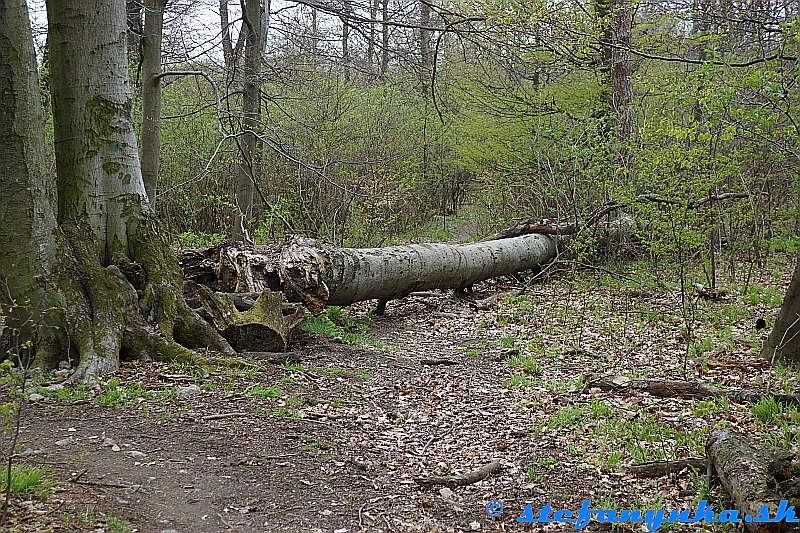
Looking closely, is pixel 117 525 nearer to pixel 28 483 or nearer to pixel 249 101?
pixel 28 483

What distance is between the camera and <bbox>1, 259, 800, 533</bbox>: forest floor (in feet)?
12.5

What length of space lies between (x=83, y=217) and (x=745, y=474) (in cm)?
562

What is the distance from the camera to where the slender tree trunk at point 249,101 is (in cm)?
1173

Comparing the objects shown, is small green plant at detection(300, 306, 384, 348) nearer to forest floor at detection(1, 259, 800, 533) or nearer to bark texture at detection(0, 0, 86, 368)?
forest floor at detection(1, 259, 800, 533)

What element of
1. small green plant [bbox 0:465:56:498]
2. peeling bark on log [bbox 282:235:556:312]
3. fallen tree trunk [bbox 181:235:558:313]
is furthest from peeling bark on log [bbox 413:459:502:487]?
peeling bark on log [bbox 282:235:556:312]

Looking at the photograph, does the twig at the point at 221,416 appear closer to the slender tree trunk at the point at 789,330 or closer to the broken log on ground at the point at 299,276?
the broken log on ground at the point at 299,276

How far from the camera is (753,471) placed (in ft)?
11.5

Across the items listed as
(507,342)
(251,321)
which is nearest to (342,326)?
(507,342)

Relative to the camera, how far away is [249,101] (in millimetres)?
12805

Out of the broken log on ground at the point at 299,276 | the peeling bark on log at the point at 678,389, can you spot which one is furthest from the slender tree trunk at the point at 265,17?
the peeling bark on log at the point at 678,389

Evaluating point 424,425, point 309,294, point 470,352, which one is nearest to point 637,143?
point 470,352

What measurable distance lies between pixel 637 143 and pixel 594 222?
65.2 inches

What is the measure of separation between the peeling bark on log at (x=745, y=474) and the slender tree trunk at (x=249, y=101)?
8500 millimetres

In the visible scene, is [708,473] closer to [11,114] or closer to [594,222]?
[11,114]
